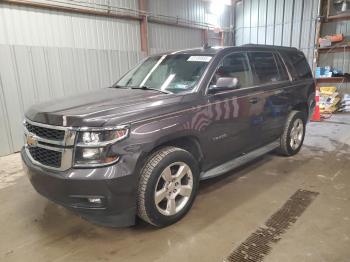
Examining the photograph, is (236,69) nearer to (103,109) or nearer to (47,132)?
(103,109)

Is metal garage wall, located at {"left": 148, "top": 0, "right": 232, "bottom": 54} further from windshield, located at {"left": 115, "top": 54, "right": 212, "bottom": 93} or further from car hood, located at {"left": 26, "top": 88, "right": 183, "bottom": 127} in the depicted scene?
car hood, located at {"left": 26, "top": 88, "right": 183, "bottom": 127}

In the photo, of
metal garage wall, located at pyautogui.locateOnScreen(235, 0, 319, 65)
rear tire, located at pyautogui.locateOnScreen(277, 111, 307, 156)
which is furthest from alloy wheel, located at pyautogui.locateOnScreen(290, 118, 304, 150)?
metal garage wall, located at pyautogui.locateOnScreen(235, 0, 319, 65)

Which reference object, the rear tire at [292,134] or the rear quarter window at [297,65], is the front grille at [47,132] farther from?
the rear quarter window at [297,65]

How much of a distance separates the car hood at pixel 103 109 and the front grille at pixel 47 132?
63 mm

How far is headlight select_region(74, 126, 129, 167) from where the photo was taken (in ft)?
7.01

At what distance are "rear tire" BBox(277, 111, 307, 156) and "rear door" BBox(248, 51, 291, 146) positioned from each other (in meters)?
0.14

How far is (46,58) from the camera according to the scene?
5559mm

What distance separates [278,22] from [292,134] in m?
7.59

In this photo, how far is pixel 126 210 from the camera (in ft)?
7.47

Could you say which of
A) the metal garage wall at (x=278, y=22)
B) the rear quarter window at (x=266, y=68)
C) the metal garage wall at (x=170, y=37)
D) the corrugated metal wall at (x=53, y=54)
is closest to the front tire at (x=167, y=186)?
the rear quarter window at (x=266, y=68)

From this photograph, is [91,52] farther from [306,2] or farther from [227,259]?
[306,2]

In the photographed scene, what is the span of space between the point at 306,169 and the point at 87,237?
3.06 metres

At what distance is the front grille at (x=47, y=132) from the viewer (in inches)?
87.7

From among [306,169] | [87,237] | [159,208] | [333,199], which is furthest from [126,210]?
[306,169]
